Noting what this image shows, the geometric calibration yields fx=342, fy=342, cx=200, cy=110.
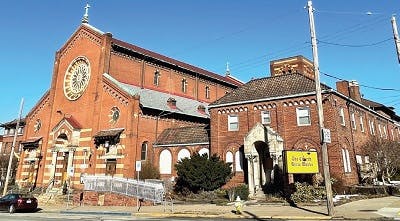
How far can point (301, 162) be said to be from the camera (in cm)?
2169

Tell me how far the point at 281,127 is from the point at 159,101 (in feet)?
53.2

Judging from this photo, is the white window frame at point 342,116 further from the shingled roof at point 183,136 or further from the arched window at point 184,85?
the arched window at point 184,85

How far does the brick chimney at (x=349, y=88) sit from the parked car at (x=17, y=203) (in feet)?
94.6

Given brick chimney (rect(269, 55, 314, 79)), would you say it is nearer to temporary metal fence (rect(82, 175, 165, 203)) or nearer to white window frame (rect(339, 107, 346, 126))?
white window frame (rect(339, 107, 346, 126))

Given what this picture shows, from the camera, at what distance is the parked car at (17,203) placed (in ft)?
79.5

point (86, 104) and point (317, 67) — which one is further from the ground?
point (86, 104)

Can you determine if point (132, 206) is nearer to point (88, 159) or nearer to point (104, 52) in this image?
point (88, 159)

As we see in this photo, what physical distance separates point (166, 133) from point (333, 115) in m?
17.8

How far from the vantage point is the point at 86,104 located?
38188 millimetres

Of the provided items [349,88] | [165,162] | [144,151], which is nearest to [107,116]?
[144,151]

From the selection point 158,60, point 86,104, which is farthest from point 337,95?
point 86,104

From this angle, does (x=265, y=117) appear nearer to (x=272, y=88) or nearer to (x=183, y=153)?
(x=272, y=88)

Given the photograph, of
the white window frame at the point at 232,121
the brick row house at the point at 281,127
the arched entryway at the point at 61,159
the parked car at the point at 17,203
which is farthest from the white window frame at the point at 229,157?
the arched entryway at the point at 61,159

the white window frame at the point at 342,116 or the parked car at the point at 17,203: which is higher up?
the white window frame at the point at 342,116
